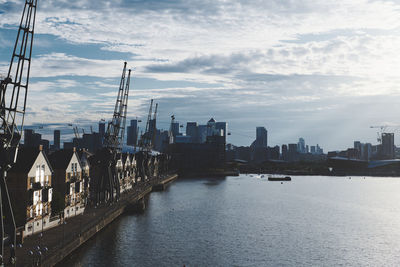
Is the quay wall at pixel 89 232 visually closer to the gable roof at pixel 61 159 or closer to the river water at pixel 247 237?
the river water at pixel 247 237

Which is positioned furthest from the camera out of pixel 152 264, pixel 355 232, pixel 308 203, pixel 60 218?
pixel 308 203

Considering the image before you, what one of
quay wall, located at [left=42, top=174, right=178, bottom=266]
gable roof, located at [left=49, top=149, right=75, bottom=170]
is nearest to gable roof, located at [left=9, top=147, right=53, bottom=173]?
quay wall, located at [left=42, top=174, right=178, bottom=266]

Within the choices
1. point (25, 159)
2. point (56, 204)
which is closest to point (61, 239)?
point (56, 204)

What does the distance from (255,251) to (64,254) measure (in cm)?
2773

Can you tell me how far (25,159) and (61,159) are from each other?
16506 millimetres

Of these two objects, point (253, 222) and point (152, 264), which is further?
point (253, 222)

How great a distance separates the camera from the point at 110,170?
109m

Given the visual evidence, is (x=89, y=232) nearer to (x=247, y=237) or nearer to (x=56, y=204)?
(x=56, y=204)

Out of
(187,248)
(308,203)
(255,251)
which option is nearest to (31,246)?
(187,248)

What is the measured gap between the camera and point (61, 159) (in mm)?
75625

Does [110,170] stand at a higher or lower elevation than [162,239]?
higher

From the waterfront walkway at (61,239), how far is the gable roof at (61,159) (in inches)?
379

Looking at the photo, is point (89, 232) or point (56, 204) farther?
point (56, 204)

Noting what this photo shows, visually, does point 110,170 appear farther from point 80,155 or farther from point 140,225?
point 140,225
